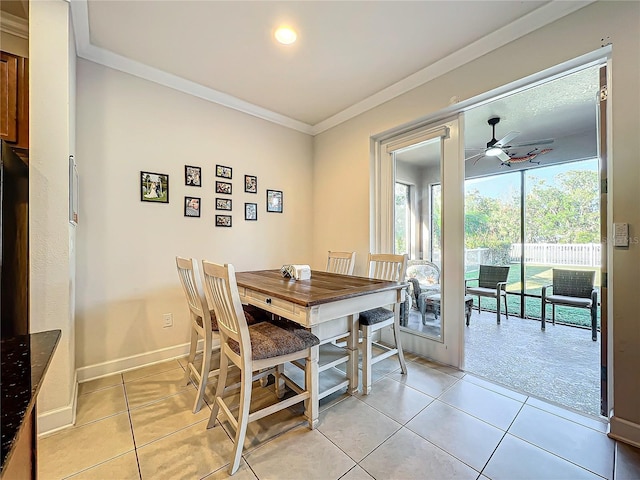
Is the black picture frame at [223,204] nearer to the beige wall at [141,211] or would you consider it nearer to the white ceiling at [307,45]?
the beige wall at [141,211]

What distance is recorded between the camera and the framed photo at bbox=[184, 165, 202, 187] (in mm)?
2805

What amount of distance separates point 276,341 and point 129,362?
68.4 inches

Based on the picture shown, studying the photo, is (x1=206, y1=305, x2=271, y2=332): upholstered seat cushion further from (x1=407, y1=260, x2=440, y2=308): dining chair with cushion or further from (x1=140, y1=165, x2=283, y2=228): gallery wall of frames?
(x1=407, y1=260, x2=440, y2=308): dining chair with cushion

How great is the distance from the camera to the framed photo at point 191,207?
111 inches

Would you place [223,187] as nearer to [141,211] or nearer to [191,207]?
[191,207]

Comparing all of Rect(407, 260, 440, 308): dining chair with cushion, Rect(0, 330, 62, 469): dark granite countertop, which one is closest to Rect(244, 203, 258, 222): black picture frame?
Rect(407, 260, 440, 308): dining chair with cushion

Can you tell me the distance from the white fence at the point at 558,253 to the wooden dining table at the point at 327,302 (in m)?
3.30

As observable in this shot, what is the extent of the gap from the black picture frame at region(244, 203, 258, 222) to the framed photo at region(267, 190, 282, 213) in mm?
183

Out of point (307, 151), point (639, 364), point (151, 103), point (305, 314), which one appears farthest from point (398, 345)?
point (151, 103)

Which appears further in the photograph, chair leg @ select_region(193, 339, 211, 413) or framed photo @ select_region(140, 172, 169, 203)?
framed photo @ select_region(140, 172, 169, 203)

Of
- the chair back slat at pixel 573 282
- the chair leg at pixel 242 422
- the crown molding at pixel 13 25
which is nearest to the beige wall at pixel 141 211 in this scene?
the crown molding at pixel 13 25

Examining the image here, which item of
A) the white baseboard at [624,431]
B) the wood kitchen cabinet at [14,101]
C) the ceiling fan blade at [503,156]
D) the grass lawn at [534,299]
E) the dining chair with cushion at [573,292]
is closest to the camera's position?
the white baseboard at [624,431]

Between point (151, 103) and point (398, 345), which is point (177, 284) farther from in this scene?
point (398, 345)

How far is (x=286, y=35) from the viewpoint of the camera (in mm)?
2168
